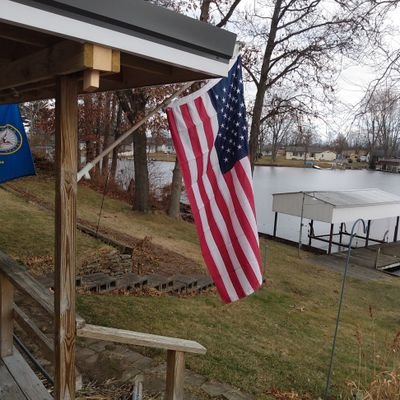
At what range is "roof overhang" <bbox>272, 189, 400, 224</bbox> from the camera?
17453 millimetres

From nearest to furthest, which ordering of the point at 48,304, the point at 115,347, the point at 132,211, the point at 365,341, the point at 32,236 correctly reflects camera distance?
the point at 48,304 → the point at 115,347 → the point at 365,341 → the point at 32,236 → the point at 132,211

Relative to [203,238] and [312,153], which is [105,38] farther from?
[312,153]

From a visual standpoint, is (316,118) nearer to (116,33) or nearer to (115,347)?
(115,347)

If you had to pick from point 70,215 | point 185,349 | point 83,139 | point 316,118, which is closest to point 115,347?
point 185,349

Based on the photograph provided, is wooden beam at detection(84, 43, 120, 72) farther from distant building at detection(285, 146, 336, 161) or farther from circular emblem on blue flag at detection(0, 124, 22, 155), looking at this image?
distant building at detection(285, 146, 336, 161)

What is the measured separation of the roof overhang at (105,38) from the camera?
5.08 ft

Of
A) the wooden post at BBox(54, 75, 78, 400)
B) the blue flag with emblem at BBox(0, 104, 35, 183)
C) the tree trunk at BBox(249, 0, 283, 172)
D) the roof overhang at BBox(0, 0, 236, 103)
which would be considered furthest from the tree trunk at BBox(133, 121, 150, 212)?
the wooden post at BBox(54, 75, 78, 400)

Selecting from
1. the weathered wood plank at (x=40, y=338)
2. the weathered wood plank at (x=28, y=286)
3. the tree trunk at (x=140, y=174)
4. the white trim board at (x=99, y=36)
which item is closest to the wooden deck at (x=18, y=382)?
the weathered wood plank at (x=40, y=338)

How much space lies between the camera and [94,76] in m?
1.81

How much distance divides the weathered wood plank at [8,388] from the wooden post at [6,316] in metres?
0.18

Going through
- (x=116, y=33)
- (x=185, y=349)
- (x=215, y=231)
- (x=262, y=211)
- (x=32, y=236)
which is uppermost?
(x=116, y=33)

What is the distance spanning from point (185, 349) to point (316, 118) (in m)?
14.7

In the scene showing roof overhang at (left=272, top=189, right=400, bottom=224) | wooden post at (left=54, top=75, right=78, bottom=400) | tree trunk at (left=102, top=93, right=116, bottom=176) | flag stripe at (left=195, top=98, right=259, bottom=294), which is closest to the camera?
wooden post at (left=54, top=75, right=78, bottom=400)

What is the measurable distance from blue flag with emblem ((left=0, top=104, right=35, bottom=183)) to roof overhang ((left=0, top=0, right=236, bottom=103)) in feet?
7.09
